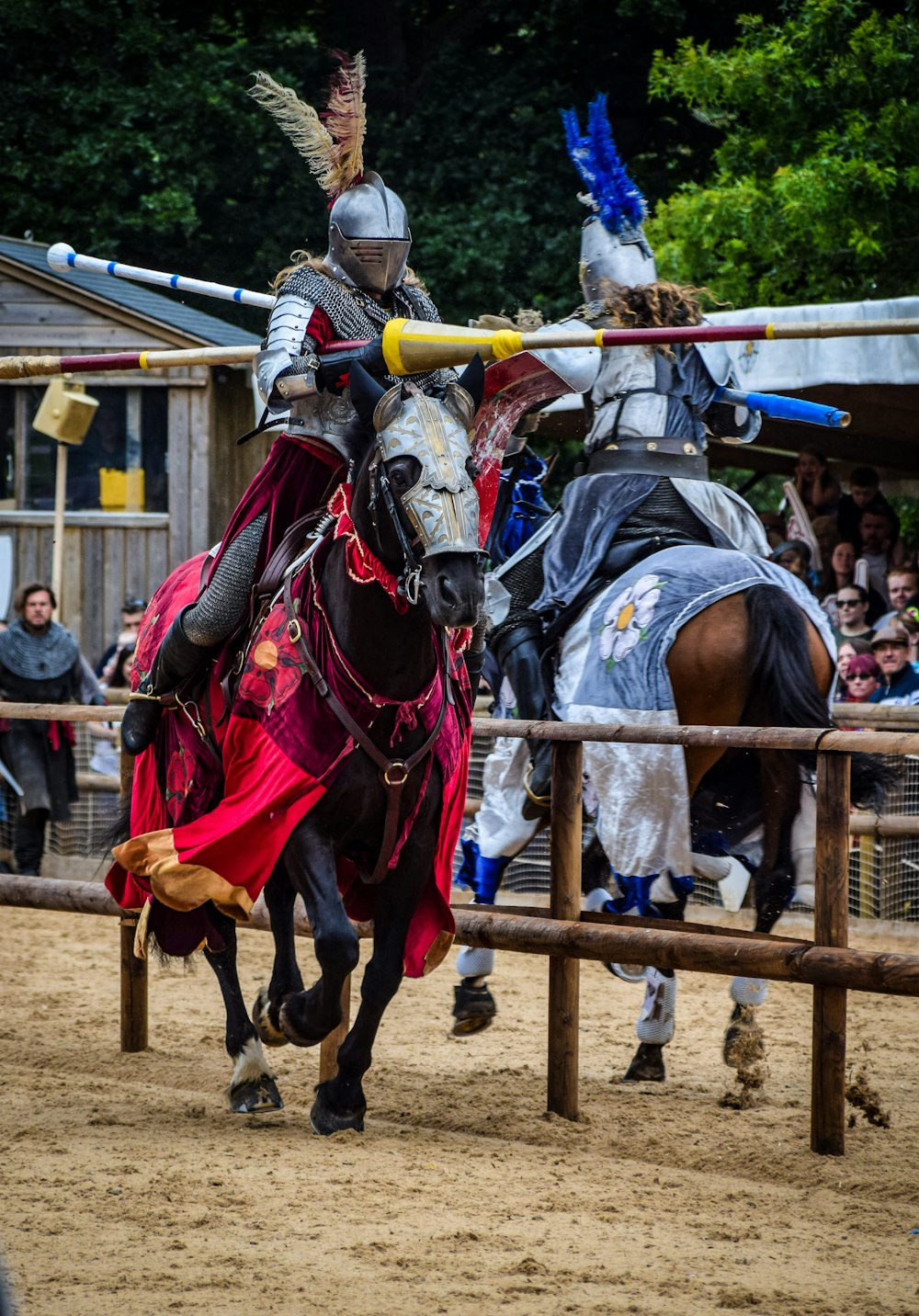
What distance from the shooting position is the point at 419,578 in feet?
13.9

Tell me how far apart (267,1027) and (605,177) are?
3711 mm

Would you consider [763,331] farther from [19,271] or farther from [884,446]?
[19,271]

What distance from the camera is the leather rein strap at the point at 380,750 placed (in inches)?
182

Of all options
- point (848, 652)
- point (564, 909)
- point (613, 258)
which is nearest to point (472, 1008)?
point (564, 909)

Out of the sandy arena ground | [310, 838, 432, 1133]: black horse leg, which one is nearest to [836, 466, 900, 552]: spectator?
the sandy arena ground

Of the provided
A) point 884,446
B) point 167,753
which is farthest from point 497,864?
point 884,446

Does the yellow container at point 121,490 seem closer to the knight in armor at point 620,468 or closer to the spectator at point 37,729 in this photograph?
the spectator at point 37,729

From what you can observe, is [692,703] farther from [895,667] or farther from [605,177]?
[895,667]

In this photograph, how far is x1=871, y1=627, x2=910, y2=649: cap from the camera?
29.7ft

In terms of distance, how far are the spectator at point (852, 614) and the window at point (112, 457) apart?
6.70 metres

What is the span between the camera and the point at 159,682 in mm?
5445

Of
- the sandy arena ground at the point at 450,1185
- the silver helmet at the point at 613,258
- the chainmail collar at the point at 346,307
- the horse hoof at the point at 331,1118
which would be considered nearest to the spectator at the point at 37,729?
the sandy arena ground at the point at 450,1185

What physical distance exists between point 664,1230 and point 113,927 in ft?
20.5

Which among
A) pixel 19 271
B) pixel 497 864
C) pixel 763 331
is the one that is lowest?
pixel 497 864
